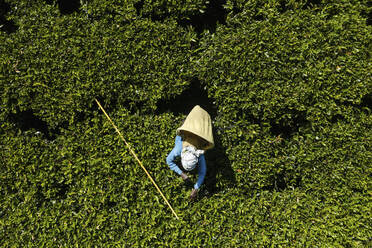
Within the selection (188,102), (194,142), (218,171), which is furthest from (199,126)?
(188,102)

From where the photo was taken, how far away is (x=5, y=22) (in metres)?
4.04

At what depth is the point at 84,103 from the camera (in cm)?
367

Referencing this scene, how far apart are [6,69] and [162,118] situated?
8.06ft

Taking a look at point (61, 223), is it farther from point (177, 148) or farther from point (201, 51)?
point (201, 51)

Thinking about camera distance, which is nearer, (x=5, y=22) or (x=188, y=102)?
(x=5, y=22)

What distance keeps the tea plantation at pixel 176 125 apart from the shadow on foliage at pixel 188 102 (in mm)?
335

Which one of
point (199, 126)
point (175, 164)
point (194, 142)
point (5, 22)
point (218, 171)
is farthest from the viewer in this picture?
point (5, 22)

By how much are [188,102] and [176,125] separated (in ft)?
2.47

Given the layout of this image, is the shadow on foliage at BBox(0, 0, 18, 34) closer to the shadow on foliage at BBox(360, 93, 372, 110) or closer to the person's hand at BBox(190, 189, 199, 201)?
the person's hand at BBox(190, 189, 199, 201)

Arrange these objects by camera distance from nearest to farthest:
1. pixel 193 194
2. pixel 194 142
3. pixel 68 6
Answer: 1. pixel 194 142
2. pixel 193 194
3. pixel 68 6

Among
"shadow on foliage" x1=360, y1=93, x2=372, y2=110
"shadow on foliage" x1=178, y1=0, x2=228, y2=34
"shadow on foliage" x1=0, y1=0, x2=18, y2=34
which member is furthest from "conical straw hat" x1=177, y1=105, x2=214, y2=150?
"shadow on foliage" x1=0, y1=0, x2=18, y2=34

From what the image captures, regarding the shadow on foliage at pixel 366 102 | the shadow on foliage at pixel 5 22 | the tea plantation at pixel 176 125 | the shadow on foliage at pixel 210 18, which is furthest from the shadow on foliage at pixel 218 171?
the shadow on foliage at pixel 5 22

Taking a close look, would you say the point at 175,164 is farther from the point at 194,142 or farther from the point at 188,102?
Result: the point at 188,102

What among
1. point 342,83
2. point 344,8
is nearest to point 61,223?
point 342,83
